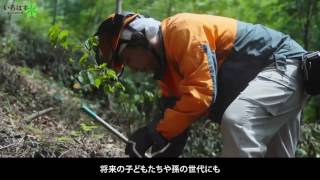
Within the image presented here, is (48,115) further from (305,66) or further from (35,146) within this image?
(305,66)

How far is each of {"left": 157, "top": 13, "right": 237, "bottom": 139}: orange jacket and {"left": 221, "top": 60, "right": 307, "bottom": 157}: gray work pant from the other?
0.22 m

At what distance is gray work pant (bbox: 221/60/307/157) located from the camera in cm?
368

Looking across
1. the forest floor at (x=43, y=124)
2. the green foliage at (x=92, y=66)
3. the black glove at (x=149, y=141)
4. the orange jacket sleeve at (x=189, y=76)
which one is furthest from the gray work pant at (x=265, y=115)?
the forest floor at (x=43, y=124)

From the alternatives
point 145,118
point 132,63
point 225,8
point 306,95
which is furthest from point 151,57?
point 225,8

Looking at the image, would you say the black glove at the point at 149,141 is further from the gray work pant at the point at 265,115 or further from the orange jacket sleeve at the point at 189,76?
the gray work pant at the point at 265,115

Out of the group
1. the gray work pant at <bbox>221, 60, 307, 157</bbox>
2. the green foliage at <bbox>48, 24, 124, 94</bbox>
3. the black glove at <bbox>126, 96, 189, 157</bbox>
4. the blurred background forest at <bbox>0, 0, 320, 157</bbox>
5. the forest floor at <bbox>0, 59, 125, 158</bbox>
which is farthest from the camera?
the blurred background forest at <bbox>0, 0, 320, 157</bbox>

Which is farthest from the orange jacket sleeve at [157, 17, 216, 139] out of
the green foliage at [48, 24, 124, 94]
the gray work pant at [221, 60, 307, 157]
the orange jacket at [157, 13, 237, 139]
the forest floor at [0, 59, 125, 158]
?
the forest floor at [0, 59, 125, 158]

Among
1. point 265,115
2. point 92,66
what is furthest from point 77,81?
point 265,115

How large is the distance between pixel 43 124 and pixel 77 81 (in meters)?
1.91

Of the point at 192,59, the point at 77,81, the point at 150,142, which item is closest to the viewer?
the point at 192,59

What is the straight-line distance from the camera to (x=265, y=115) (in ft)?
12.6

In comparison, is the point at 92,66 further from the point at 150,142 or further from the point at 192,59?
the point at 192,59

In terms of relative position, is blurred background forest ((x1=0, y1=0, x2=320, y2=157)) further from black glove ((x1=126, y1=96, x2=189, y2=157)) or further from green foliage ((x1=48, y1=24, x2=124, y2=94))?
black glove ((x1=126, y1=96, x2=189, y2=157))

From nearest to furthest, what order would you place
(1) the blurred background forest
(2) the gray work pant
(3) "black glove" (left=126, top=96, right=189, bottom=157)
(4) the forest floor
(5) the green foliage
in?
(2) the gray work pant
(3) "black glove" (left=126, top=96, right=189, bottom=157)
(5) the green foliage
(4) the forest floor
(1) the blurred background forest
